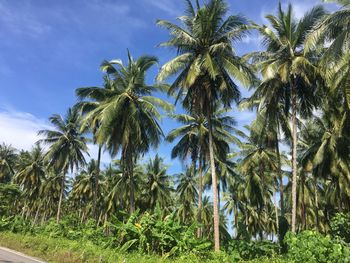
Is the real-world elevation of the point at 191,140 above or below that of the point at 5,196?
above

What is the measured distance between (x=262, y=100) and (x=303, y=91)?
8.42 feet

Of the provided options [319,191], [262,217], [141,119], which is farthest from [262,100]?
[262,217]

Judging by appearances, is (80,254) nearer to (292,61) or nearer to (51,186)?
(292,61)

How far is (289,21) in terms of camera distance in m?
22.6

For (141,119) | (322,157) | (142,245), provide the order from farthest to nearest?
(322,157) → (141,119) → (142,245)

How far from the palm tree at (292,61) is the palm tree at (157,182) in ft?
72.6

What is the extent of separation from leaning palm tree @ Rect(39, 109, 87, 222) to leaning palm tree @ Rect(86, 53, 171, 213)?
12629mm

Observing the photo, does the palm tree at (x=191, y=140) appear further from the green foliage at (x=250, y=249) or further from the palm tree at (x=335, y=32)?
the palm tree at (x=335, y=32)

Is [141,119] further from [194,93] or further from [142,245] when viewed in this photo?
[142,245]

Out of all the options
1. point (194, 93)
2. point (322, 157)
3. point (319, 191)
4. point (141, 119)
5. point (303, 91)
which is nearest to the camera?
point (194, 93)

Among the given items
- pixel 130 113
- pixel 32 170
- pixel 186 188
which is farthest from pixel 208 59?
pixel 32 170

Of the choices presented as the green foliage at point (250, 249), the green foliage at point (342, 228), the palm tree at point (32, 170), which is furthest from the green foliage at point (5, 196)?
the green foliage at point (342, 228)

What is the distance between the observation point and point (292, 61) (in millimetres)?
21984

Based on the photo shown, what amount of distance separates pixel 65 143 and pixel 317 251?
101 feet
